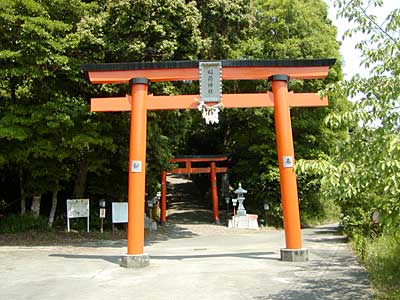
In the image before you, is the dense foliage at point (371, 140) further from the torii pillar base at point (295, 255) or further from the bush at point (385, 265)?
the torii pillar base at point (295, 255)

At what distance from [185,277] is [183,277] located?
0.13ft

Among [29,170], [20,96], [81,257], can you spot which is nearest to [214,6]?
[20,96]

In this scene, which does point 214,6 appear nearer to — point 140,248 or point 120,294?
point 140,248

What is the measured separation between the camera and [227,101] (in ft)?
33.1

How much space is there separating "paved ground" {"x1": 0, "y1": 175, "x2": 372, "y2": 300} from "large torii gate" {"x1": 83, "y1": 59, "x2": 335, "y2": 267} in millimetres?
949

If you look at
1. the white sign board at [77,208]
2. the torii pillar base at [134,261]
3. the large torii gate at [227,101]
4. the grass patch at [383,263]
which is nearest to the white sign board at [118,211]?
the white sign board at [77,208]

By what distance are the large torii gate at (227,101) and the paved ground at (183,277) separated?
3.11ft

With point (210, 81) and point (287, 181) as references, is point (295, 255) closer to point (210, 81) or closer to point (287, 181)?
point (287, 181)

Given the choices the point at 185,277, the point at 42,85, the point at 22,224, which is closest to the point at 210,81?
the point at 185,277

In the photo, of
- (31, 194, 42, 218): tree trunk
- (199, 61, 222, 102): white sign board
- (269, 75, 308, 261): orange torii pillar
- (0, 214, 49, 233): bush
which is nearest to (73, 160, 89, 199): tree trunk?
(31, 194, 42, 218): tree trunk

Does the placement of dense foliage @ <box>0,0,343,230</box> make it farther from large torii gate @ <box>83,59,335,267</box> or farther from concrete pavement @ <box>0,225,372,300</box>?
concrete pavement @ <box>0,225,372,300</box>

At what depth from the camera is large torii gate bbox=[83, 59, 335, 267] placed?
30.8 ft

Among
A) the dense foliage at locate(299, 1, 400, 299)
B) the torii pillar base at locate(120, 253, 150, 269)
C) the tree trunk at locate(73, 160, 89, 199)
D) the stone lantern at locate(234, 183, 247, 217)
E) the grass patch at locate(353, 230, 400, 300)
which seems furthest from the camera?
the stone lantern at locate(234, 183, 247, 217)

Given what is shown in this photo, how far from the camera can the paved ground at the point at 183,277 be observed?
643 centimetres
